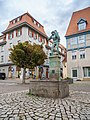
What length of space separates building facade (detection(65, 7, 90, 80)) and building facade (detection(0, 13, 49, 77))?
9906mm

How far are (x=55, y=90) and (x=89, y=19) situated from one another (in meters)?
24.1

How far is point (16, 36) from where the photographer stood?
3662 centimetres

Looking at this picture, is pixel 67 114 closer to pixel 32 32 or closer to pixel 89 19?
pixel 89 19

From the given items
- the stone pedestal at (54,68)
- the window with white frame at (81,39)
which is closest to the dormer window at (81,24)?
the window with white frame at (81,39)

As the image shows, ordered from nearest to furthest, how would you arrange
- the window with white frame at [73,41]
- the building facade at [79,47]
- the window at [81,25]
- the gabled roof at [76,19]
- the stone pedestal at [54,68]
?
the stone pedestal at [54,68]
the building facade at [79,47]
the window at [81,25]
the window with white frame at [73,41]
the gabled roof at [76,19]

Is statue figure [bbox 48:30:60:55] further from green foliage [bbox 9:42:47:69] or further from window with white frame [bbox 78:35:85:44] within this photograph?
window with white frame [bbox 78:35:85:44]

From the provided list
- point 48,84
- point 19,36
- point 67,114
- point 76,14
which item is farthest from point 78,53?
point 67,114

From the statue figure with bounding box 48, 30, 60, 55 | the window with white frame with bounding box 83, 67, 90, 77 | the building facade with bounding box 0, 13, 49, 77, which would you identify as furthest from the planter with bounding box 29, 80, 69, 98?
the building facade with bounding box 0, 13, 49, 77

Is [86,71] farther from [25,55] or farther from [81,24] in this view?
[25,55]

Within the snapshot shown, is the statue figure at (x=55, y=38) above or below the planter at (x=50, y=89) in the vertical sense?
above

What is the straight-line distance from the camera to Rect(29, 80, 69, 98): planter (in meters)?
7.66

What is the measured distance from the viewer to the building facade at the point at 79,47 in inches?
1029

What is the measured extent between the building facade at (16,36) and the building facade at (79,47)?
991 centimetres

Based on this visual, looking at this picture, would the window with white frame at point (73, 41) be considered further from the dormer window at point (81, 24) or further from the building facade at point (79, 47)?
the dormer window at point (81, 24)
